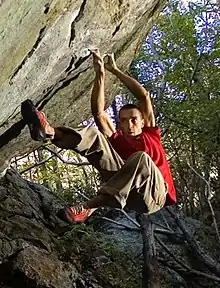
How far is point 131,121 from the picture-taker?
4.04m

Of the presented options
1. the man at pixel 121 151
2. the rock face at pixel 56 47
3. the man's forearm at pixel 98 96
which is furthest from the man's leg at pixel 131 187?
the rock face at pixel 56 47

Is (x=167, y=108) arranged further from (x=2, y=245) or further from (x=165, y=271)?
(x=2, y=245)

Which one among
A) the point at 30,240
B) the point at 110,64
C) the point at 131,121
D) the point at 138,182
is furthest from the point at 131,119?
the point at 30,240

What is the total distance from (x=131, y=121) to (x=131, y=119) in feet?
0.05

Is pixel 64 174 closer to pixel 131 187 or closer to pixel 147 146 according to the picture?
pixel 147 146

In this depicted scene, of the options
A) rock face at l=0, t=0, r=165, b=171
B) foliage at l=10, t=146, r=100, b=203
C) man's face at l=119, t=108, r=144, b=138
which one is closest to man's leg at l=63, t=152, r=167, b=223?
man's face at l=119, t=108, r=144, b=138

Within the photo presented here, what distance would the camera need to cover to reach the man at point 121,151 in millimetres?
3623

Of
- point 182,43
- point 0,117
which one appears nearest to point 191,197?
point 182,43

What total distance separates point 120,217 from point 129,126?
19.5 ft

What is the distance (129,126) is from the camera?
405 cm

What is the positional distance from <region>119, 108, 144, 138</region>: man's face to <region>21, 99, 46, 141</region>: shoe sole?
0.74 m

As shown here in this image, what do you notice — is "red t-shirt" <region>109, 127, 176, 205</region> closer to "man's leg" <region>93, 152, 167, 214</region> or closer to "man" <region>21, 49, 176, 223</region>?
"man" <region>21, 49, 176, 223</region>

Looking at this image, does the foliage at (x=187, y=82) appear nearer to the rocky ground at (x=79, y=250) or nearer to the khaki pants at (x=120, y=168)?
the rocky ground at (x=79, y=250)

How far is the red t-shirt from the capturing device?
4.07 metres
